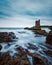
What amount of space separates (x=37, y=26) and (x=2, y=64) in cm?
7016

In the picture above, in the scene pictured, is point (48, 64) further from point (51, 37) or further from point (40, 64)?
point (51, 37)

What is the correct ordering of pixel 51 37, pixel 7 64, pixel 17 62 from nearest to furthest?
1. pixel 7 64
2. pixel 17 62
3. pixel 51 37

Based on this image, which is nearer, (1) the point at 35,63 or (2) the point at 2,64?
(2) the point at 2,64

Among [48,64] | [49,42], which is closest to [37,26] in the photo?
[49,42]

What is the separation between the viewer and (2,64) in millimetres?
7922

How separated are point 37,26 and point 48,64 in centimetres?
6882

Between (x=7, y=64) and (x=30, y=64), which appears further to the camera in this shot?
(x=30, y=64)

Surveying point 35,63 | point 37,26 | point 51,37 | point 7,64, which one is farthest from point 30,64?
point 37,26

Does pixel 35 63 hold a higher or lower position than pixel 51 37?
lower

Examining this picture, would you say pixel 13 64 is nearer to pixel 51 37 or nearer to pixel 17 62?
pixel 17 62

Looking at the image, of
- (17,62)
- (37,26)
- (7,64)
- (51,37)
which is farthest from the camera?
(37,26)

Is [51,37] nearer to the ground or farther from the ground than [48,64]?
farther from the ground

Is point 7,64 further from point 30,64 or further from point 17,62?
point 30,64

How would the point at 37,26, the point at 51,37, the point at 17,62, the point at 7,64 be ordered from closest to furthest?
the point at 7,64
the point at 17,62
the point at 51,37
the point at 37,26
